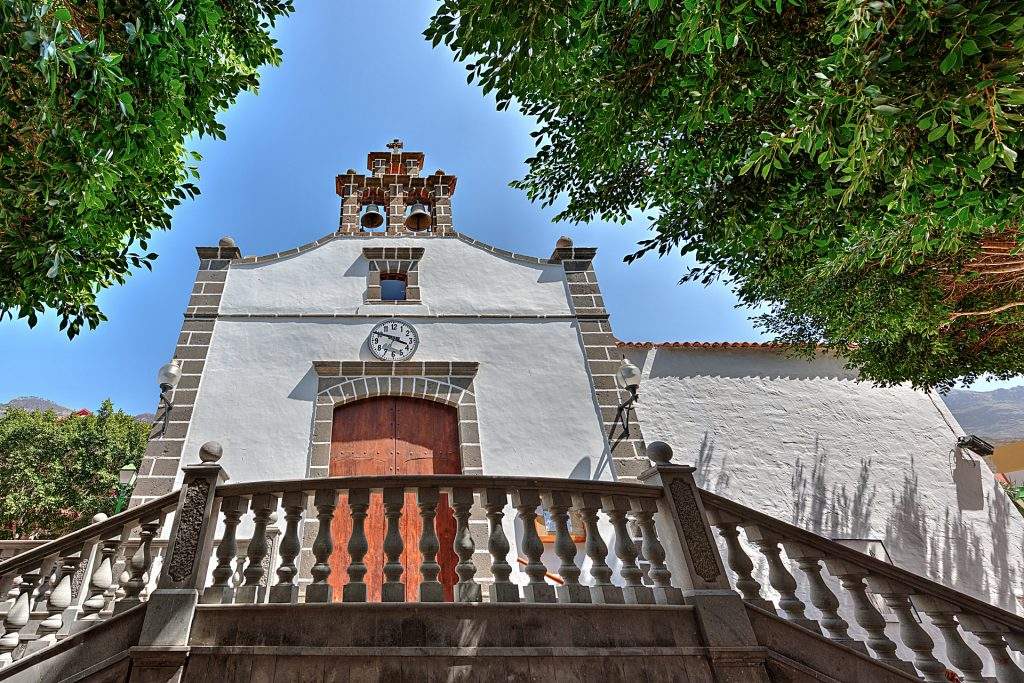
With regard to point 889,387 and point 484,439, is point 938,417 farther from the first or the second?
point 484,439

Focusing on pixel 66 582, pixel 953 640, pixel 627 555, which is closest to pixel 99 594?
pixel 66 582

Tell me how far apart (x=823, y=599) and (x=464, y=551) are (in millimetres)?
2461

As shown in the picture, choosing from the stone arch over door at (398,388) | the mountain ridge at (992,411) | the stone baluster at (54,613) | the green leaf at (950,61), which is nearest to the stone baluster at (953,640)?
the green leaf at (950,61)

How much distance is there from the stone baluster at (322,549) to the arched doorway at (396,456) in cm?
249

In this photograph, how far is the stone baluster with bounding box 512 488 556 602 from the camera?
3.15 meters

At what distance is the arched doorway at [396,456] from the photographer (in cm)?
561

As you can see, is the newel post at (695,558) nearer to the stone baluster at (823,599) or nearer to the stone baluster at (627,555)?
the stone baluster at (627,555)

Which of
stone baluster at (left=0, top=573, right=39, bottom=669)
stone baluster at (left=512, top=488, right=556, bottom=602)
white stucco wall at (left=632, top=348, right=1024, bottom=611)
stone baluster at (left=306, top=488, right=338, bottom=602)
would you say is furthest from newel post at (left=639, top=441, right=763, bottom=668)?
white stucco wall at (left=632, top=348, right=1024, bottom=611)

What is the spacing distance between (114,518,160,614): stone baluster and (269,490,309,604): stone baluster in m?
0.98

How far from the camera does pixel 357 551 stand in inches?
125

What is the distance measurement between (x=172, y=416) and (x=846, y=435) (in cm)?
1062

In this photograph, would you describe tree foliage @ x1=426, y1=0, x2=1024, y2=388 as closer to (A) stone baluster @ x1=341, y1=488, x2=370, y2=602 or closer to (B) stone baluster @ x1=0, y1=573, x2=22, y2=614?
(A) stone baluster @ x1=341, y1=488, x2=370, y2=602

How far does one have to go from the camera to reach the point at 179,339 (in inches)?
270

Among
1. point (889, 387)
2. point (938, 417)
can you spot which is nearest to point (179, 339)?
point (889, 387)
